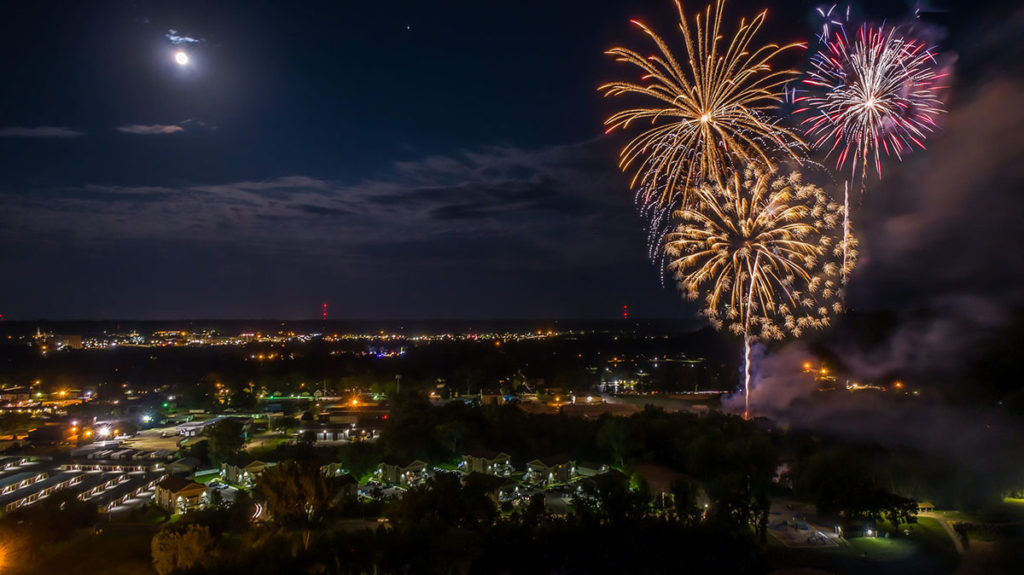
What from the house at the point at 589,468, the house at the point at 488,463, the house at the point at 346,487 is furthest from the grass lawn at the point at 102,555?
the house at the point at 589,468

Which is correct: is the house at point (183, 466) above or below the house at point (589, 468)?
below

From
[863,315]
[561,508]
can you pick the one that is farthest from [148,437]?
[863,315]

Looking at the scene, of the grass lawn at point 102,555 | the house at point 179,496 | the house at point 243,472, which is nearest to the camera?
the grass lawn at point 102,555

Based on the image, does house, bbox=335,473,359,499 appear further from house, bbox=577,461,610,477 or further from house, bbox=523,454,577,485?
house, bbox=577,461,610,477

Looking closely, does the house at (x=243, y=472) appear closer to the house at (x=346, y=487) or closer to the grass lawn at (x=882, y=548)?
the house at (x=346, y=487)

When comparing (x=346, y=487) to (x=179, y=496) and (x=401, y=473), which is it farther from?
(x=179, y=496)

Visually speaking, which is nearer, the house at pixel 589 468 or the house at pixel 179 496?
the house at pixel 179 496
